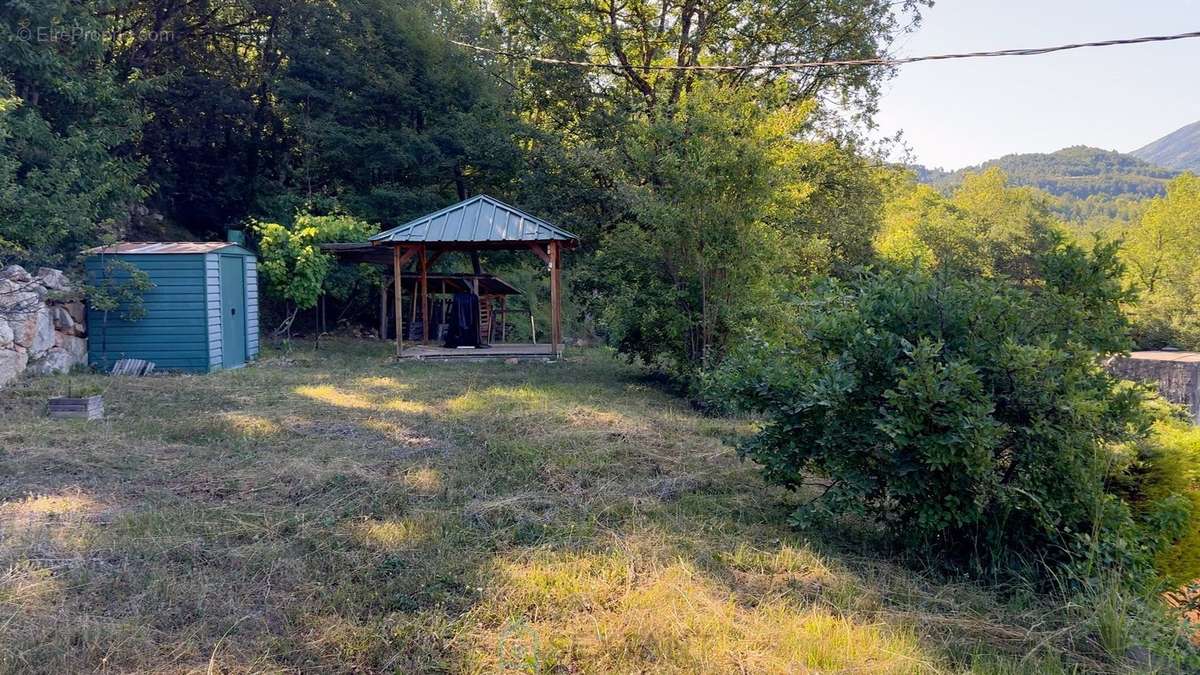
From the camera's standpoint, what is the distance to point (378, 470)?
512cm

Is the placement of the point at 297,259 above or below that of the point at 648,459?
above

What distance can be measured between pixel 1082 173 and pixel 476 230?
92.8 metres

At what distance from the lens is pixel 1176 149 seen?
136625 mm

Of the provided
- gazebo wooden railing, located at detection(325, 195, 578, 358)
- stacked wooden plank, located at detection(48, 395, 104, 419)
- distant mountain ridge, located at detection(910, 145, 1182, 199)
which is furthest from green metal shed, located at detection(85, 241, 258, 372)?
distant mountain ridge, located at detection(910, 145, 1182, 199)

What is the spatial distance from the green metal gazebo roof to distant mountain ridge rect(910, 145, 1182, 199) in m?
→ 66.5

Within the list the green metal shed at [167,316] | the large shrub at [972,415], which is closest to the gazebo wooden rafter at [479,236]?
the green metal shed at [167,316]

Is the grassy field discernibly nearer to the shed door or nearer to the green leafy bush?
the green leafy bush

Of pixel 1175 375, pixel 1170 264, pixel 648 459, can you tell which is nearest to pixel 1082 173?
pixel 1170 264

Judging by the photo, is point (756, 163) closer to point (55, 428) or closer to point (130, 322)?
point (55, 428)

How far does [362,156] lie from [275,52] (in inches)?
171

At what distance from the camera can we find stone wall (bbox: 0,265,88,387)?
8383mm

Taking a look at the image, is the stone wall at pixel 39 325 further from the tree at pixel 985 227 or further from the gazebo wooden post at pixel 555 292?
the tree at pixel 985 227

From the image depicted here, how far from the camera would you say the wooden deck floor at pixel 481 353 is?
12.5 metres

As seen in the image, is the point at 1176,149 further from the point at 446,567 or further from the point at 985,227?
the point at 446,567
